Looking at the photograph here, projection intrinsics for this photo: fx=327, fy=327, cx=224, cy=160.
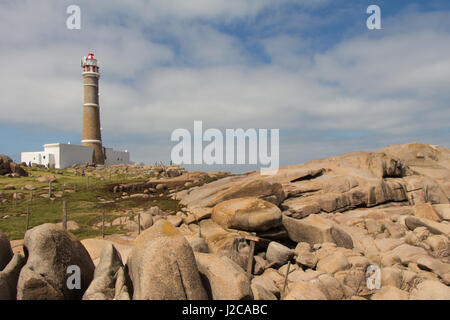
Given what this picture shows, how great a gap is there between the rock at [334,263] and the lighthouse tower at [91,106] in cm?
5907

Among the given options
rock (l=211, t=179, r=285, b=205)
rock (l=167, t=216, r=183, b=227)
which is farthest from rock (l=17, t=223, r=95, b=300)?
rock (l=211, t=179, r=285, b=205)

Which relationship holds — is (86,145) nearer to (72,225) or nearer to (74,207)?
(74,207)

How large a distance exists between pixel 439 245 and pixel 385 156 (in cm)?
1344

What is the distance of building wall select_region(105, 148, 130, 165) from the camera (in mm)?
74188

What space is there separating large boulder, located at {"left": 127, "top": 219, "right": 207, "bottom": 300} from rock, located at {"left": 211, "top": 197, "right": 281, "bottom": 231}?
9.62 metres

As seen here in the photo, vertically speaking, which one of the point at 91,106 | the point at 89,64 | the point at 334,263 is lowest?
the point at 334,263

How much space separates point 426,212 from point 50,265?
27.0 m

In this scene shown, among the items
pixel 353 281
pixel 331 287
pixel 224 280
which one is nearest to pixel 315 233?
pixel 353 281

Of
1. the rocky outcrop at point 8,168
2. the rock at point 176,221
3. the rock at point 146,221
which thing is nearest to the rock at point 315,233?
the rock at point 176,221

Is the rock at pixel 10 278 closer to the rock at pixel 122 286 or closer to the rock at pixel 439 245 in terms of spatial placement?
the rock at pixel 122 286

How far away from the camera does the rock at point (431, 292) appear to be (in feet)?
37.9

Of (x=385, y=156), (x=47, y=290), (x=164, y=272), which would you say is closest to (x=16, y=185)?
(x=47, y=290)

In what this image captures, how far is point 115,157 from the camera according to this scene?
76812 millimetres

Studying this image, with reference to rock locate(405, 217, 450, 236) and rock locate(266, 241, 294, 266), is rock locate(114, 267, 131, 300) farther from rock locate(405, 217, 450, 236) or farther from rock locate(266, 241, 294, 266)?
rock locate(405, 217, 450, 236)
